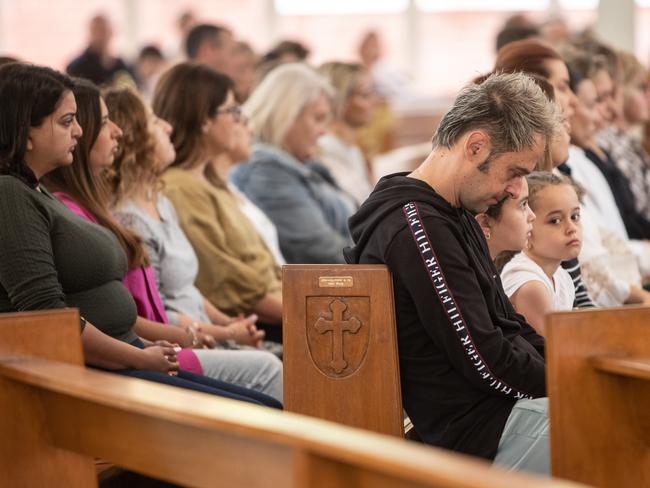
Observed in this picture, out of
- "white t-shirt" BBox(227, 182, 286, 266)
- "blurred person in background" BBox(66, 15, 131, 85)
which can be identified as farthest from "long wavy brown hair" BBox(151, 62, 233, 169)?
"blurred person in background" BBox(66, 15, 131, 85)

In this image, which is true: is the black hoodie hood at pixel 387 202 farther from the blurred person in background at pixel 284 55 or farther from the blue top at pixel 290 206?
the blurred person in background at pixel 284 55

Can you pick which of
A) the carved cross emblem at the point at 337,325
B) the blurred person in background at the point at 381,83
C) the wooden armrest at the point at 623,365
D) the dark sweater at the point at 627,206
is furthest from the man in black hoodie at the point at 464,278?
the blurred person in background at the point at 381,83

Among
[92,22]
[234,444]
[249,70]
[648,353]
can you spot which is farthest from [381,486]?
[92,22]

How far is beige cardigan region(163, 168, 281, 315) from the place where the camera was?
13.0ft

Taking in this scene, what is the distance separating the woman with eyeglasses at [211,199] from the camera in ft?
13.1

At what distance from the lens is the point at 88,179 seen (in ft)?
10.6

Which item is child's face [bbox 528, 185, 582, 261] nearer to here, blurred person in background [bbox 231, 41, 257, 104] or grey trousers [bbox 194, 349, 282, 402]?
grey trousers [bbox 194, 349, 282, 402]

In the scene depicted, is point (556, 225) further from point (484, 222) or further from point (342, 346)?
point (342, 346)

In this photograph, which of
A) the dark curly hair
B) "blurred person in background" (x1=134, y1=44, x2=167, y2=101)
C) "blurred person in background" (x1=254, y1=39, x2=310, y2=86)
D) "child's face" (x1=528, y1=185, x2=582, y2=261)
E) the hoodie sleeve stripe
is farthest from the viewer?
"blurred person in background" (x1=134, y1=44, x2=167, y2=101)

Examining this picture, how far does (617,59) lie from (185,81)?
275 cm

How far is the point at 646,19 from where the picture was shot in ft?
39.5

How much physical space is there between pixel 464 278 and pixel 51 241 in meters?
1.02

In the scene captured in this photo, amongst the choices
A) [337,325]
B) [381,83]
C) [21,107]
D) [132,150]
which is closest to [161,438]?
[337,325]

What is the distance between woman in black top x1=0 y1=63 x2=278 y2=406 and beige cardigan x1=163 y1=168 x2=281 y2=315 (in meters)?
0.96
